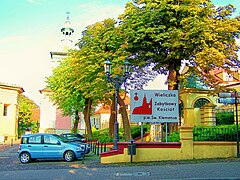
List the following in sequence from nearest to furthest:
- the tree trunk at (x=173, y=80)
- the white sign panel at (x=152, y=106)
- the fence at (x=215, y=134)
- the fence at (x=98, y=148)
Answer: the fence at (x=215, y=134) → the white sign panel at (x=152, y=106) → the fence at (x=98, y=148) → the tree trunk at (x=173, y=80)

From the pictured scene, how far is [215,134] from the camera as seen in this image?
16.0 m

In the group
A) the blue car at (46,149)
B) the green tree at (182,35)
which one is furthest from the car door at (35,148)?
the green tree at (182,35)

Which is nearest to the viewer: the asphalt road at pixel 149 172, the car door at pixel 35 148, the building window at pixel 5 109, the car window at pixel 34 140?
the asphalt road at pixel 149 172

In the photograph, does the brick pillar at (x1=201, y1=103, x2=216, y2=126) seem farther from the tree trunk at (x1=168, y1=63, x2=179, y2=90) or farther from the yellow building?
the yellow building

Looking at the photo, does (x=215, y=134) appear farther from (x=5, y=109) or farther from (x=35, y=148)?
(x=5, y=109)

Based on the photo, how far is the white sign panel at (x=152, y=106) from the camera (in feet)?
53.6

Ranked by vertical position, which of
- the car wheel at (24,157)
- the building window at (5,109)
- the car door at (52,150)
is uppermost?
the building window at (5,109)

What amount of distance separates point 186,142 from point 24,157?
8.73 meters

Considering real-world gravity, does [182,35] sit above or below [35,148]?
above

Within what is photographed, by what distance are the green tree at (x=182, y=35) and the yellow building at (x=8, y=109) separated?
96.4ft

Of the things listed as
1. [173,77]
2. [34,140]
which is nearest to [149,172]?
[34,140]

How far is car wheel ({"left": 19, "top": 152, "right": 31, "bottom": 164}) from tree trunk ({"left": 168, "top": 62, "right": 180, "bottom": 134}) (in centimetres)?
976

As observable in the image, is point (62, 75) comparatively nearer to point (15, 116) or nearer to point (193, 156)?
point (15, 116)

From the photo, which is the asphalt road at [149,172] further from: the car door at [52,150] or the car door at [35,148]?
the car door at [35,148]
